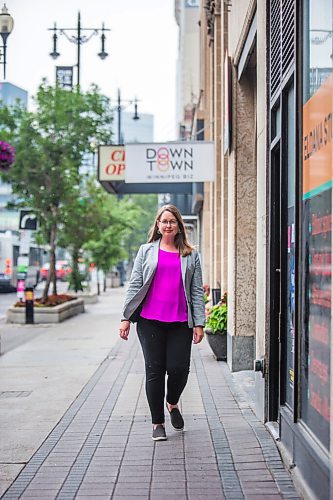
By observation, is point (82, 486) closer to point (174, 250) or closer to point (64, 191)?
point (174, 250)

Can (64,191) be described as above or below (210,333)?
above

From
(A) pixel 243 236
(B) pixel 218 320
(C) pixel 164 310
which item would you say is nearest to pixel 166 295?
(C) pixel 164 310

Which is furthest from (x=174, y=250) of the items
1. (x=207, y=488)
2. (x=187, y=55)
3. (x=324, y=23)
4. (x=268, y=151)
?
(x=187, y=55)

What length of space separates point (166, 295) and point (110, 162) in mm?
10849

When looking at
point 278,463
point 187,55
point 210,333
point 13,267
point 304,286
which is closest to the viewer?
point 304,286

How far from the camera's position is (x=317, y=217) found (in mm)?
4781

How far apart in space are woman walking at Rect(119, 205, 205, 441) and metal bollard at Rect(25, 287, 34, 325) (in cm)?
1346

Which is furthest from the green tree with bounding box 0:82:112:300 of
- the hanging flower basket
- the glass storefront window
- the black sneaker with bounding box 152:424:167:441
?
the glass storefront window

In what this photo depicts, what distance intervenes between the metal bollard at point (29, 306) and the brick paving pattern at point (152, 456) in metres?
11.2

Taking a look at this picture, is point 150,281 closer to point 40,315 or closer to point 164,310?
point 164,310

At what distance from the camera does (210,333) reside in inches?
451

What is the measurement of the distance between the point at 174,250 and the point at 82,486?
7.35ft

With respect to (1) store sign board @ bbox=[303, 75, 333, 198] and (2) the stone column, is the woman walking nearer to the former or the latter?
(1) store sign board @ bbox=[303, 75, 333, 198]

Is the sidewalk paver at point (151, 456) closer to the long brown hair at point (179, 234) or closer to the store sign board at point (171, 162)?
the long brown hair at point (179, 234)
